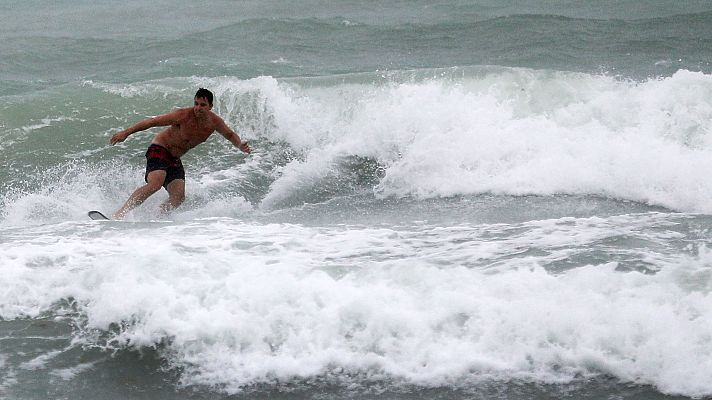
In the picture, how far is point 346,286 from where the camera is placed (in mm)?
5801

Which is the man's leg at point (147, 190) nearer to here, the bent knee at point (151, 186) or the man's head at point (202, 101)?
the bent knee at point (151, 186)

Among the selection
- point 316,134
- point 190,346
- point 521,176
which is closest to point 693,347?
point 190,346

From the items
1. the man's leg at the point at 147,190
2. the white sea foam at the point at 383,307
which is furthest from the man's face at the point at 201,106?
the white sea foam at the point at 383,307

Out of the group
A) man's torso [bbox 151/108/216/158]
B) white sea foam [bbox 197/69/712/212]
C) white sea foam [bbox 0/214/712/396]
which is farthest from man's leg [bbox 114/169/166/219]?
white sea foam [bbox 0/214/712/396]

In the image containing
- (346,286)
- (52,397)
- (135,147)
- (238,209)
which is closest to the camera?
(52,397)

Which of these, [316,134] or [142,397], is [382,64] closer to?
[316,134]

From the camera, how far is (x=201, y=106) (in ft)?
27.8

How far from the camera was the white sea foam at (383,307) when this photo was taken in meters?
5.11

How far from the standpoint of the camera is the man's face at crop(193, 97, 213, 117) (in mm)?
8445

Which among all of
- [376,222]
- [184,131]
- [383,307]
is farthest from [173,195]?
[383,307]

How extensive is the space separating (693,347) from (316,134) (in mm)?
7150

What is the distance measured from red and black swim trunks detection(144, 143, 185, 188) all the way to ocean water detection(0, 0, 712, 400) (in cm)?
41

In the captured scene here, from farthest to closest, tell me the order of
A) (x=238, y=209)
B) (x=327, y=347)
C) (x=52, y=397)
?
(x=238, y=209) < (x=327, y=347) < (x=52, y=397)

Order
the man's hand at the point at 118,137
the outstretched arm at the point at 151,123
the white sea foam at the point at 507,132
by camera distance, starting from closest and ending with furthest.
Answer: the man's hand at the point at 118,137, the outstretched arm at the point at 151,123, the white sea foam at the point at 507,132
